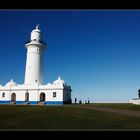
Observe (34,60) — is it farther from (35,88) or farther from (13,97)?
(13,97)

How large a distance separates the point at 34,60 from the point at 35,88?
5538mm

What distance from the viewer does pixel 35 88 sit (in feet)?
116

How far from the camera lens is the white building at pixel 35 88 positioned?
3447 centimetres

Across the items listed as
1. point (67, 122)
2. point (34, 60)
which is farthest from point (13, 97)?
point (67, 122)

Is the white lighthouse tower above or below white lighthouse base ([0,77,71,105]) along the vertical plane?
above

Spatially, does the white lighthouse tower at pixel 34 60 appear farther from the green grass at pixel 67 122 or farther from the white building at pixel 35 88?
the green grass at pixel 67 122

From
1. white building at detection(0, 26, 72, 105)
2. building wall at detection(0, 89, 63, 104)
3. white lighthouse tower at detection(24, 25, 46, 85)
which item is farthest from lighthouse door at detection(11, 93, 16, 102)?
white lighthouse tower at detection(24, 25, 46, 85)

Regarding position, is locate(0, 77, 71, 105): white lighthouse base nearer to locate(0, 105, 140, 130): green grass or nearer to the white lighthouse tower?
the white lighthouse tower

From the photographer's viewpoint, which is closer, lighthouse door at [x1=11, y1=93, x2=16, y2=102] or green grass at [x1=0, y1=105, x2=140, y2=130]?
green grass at [x1=0, y1=105, x2=140, y2=130]

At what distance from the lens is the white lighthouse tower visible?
123ft

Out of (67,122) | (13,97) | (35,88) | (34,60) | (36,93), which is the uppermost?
(34,60)
